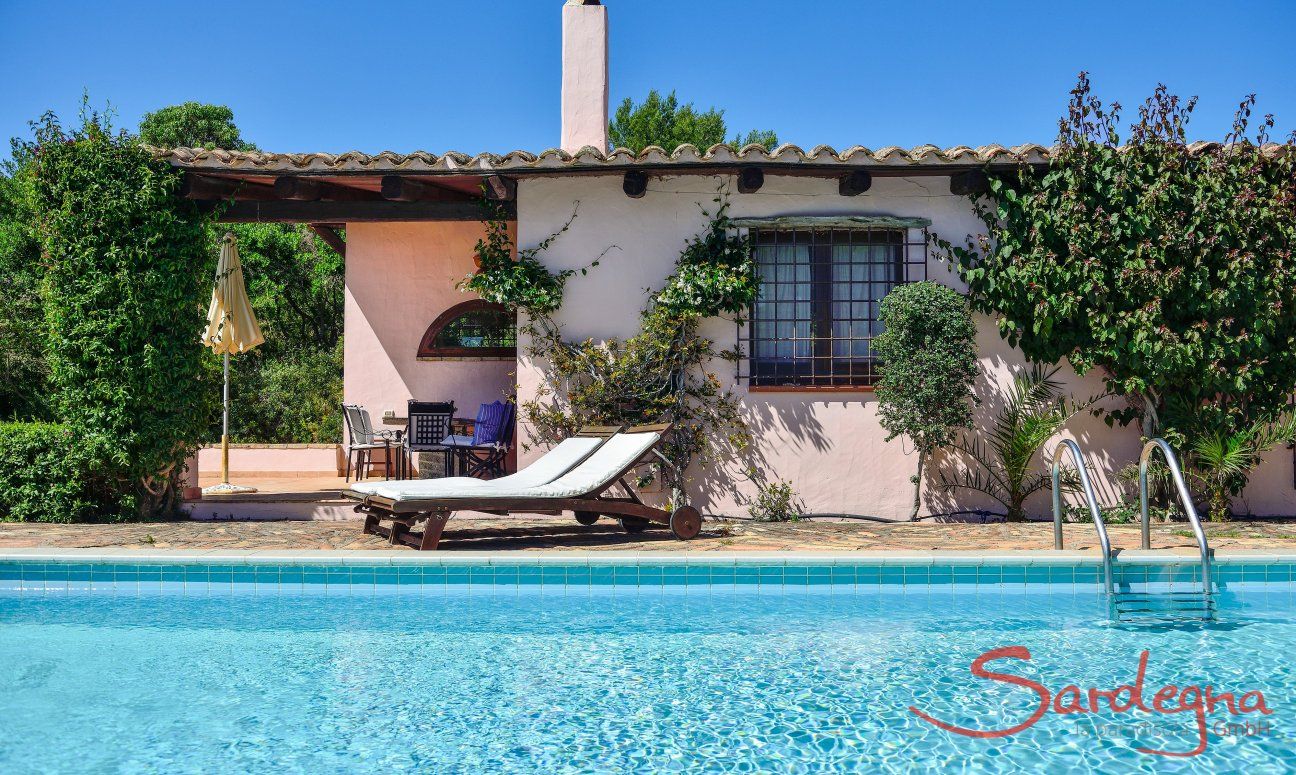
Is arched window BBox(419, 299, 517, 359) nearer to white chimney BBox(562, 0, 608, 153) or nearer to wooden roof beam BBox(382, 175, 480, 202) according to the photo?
wooden roof beam BBox(382, 175, 480, 202)

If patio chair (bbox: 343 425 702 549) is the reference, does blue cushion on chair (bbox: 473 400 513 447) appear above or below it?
above

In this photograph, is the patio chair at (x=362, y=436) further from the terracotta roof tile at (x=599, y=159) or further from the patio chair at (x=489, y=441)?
the terracotta roof tile at (x=599, y=159)

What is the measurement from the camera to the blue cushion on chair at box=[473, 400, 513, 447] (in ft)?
33.1

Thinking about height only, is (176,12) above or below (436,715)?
above

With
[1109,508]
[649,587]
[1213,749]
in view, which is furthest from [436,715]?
[1109,508]

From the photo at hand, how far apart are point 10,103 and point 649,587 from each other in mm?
18261

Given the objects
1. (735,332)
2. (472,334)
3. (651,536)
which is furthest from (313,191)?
(651,536)

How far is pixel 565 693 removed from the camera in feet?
15.0

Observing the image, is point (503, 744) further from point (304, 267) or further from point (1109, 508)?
point (304, 267)

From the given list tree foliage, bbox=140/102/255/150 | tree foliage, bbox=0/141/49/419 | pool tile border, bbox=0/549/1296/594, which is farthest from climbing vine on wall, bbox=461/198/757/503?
tree foliage, bbox=140/102/255/150

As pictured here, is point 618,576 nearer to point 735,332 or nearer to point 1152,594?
point 1152,594

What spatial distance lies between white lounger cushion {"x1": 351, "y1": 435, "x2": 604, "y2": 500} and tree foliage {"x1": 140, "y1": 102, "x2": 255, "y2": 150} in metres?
24.0

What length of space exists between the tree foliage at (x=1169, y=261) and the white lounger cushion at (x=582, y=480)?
Result: 3654 mm

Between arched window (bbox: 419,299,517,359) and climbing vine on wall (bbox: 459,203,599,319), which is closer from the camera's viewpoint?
climbing vine on wall (bbox: 459,203,599,319)
